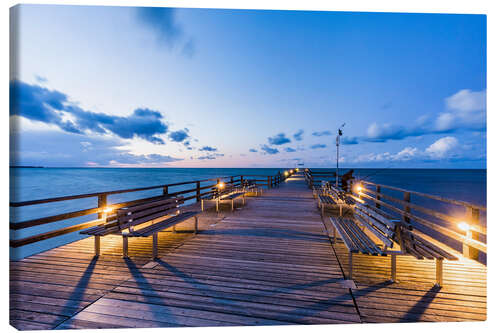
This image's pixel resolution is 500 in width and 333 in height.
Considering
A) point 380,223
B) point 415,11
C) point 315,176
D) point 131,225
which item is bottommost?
point 131,225

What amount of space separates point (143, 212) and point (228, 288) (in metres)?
1.98

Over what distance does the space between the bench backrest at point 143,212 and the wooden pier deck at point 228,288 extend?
52 centimetres

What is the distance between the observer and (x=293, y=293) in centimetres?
219

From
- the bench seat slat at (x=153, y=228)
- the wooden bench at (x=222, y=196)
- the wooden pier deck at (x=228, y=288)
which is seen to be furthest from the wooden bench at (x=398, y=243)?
the wooden bench at (x=222, y=196)

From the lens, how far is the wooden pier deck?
1.87 meters

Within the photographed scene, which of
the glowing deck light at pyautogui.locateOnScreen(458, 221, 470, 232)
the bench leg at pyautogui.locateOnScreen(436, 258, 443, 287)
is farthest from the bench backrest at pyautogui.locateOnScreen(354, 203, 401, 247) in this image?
the glowing deck light at pyautogui.locateOnScreen(458, 221, 470, 232)

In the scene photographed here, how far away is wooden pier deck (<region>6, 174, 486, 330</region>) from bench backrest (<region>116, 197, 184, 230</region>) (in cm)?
52

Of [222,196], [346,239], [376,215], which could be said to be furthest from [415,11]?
[222,196]

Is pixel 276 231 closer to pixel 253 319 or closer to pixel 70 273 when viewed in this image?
pixel 253 319

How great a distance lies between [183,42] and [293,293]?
9.40m

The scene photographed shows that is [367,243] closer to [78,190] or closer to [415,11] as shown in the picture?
[415,11]

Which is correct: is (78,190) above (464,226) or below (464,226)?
below

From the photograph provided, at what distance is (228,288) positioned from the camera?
228cm
